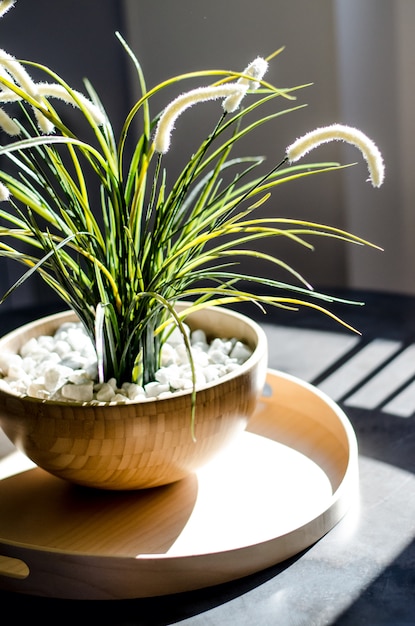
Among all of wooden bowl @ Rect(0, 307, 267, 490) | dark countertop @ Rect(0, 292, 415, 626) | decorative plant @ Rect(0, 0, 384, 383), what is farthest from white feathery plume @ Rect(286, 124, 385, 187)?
dark countertop @ Rect(0, 292, 415, 626)

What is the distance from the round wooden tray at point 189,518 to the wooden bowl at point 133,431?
0.13 ft

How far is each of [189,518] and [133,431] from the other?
4.8 inches

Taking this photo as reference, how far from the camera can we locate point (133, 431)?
0.73 meters

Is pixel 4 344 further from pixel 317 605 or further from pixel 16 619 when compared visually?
pixel 317 605

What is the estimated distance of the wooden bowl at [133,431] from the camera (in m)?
0.73

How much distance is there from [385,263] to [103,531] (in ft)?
4.52

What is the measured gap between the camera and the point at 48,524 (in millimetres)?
804

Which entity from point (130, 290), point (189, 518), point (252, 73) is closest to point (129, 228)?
point (130, 290)

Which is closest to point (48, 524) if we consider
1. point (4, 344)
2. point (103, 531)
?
point (103, 531)

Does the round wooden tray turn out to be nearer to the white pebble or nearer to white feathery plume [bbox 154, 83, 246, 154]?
the white pebble

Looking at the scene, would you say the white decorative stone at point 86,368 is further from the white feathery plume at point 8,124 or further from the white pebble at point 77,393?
the white feathery plume at point 8,124

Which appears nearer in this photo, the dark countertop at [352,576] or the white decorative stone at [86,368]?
the dark countertop at [352,576]

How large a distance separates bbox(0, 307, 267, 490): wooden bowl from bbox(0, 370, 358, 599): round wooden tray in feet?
0.13

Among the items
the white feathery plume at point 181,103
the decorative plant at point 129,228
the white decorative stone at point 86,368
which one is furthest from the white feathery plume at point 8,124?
the white decorative stone at point 86,368
